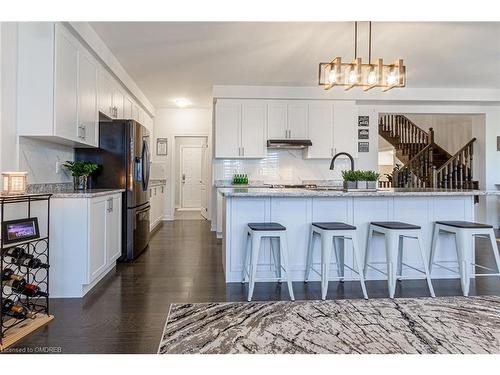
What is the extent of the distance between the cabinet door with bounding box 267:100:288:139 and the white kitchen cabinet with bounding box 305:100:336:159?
46cm

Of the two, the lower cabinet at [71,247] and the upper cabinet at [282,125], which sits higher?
the upper cabinet at [282,125]

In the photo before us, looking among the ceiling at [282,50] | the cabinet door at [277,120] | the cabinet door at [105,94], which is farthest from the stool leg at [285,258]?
the cabinet door at [277,120]

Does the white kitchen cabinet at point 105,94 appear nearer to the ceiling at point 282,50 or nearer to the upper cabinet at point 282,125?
the ceiling at point 282,50

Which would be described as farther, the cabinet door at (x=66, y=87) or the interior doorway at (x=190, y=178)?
the interior doorway at (x=190, y=178)

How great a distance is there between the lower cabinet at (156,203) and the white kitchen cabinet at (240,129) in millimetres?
1421

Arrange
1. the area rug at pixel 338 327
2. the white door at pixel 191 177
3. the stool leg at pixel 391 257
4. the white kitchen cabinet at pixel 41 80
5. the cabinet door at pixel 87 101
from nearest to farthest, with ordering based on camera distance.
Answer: the area rug at pixel 338 327 < the white kitchen cabinet at pixel 41 80 < the stool leg at pixel 391 257 < the cabinet door at pixel 87 101 < the white door at pixel 191 177

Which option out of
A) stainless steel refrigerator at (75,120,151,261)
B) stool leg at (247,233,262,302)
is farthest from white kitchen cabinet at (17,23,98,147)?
stool leg at (247,233,262,302)

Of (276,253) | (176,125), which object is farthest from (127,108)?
(276,253)

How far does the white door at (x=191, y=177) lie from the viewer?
9.34m

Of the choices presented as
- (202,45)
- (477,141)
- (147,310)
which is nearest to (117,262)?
(147,310)

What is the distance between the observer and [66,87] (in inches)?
118

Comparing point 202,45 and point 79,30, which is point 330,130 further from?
point 79,30

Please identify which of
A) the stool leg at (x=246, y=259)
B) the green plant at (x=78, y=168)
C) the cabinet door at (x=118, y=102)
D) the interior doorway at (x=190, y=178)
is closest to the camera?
the stool leg at (x=246, y=259)
